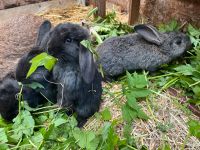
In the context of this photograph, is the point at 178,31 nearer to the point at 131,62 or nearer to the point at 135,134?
the point at 131,62

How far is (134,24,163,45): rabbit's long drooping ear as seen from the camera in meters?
3.49

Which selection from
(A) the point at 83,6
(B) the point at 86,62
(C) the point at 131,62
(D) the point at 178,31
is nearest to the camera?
(B) the point at 86,62

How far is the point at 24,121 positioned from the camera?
2.96 m

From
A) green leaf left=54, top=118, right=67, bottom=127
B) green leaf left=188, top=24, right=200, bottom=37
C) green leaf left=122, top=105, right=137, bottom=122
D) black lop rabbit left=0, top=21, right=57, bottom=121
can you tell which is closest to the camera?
green leaf left=122, top=105, right=137, bottom=122

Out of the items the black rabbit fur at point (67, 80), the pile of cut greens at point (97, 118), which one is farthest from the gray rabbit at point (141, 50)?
the black rabbit fur at point (67, 80)

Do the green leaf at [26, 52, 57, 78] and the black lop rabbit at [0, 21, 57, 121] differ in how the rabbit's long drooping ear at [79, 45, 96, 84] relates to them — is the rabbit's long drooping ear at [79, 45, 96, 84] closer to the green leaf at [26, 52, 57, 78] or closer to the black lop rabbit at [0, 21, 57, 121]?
the green leaf at [26, 52, 57, 78]

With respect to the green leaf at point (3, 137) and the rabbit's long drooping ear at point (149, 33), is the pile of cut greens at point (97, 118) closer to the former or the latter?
the green leaf at point (3, 137)

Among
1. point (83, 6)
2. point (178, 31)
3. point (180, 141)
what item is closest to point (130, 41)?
point (178, 31)

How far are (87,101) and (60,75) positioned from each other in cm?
28

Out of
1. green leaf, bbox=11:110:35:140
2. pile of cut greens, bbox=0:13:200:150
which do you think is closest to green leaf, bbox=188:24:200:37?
pile of cut greens, bbox=0:13:200:150

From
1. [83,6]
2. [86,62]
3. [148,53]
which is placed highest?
[86,62]

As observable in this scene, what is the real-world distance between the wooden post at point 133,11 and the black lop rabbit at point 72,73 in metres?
1.51

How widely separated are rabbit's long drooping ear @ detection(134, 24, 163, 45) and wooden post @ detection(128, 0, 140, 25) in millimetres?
898

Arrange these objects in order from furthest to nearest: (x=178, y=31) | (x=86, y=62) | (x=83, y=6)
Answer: (x=83, y=6)
(x=178, y=31)
(x=86, y=62)
